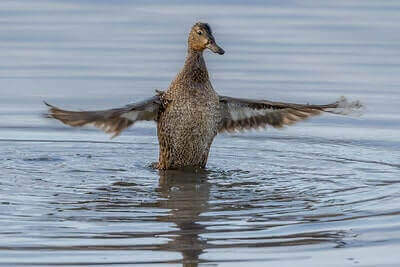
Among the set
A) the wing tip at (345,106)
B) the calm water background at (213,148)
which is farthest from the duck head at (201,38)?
the wing tip at (345,106)

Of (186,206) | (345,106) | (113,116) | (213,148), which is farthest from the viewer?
(213,148)

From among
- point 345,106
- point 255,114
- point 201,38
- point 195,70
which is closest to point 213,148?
point 255,114

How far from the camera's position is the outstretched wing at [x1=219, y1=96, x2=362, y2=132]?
11945 mm

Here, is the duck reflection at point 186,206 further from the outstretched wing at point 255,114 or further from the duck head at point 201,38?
the duck head at point 201,38

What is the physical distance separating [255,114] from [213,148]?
0.78 meters

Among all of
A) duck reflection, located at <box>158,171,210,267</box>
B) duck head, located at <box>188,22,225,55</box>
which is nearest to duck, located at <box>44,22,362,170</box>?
duck head, located at <box>188,22,225,55</box>

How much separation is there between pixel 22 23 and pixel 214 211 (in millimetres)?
8347

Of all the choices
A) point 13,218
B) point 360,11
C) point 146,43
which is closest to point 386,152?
point 13,218

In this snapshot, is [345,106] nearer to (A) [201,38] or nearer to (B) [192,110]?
(B) [192,110]

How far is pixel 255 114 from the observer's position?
12281mm

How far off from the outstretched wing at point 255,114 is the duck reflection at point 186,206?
68 cm

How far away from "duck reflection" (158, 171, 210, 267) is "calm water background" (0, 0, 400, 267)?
16 mm

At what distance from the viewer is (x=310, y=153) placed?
1239cm

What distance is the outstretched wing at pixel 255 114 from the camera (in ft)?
39.2
